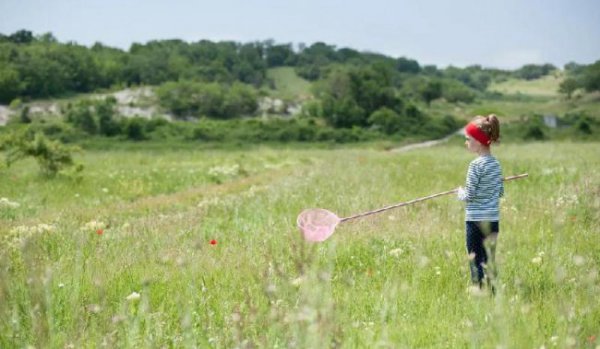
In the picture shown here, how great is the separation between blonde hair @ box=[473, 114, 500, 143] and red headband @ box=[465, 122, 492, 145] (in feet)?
0.09

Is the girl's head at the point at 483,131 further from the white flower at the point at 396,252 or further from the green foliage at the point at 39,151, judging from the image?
the green foliage at the point at 39,151

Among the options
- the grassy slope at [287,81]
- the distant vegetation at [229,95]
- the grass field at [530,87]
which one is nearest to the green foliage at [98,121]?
the distant vegetation at [229,95]

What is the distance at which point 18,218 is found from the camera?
12.4 meters

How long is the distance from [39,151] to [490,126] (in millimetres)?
17698

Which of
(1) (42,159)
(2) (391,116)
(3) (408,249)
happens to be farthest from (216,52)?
(3) (408,249)

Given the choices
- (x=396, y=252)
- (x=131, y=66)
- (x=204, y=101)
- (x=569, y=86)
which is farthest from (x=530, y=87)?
(x=396, y=252)

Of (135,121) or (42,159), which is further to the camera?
(135,121)

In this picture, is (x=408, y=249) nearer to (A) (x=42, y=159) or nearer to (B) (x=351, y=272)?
(B) (x=351, y=272)

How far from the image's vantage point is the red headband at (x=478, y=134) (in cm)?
609

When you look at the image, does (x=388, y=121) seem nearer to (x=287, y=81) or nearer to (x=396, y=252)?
(x=396, y=252)

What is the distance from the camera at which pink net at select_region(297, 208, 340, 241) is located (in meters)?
6.36

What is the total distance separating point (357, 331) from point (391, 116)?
86.4m

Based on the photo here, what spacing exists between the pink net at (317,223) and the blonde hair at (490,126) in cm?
184

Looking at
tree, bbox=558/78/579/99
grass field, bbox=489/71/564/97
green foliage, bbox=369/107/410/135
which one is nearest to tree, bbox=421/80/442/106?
grass field, bbox=489/71/564/97
